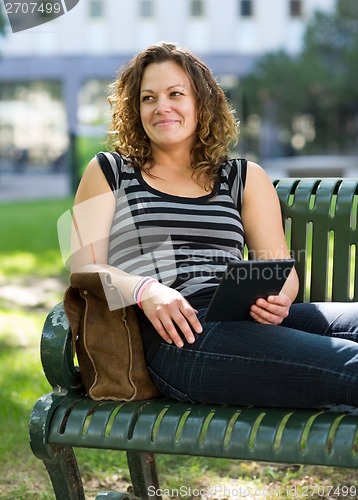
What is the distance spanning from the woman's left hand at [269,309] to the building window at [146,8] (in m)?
29.9

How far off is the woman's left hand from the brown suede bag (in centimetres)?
35

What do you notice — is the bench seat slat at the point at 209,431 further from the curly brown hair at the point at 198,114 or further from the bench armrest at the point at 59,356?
the curly brown hair at the point at 198,114

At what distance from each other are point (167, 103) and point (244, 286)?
78 centimetres

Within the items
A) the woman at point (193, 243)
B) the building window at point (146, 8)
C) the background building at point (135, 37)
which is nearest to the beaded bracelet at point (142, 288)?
the woman at point (193, 243)

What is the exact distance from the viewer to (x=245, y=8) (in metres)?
31.4

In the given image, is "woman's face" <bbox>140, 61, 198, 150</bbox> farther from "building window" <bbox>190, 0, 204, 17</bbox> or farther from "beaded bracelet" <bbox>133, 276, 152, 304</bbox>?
"building window" <bbox>190, 0, 204, 17</bbox>

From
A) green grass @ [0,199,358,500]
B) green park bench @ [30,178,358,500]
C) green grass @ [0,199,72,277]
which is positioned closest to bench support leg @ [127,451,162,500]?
green grass @ [0,199,358,500]

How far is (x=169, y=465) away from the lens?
3.48m

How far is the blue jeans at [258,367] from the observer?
2.27 metres

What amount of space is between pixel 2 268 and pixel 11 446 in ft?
15.3

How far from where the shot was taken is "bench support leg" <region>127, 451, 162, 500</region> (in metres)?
2.98

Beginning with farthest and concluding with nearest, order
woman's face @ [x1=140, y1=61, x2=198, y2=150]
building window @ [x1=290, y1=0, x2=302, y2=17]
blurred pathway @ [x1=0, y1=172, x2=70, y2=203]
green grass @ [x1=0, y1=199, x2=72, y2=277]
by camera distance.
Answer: building window @ [x1=290, y1=0, x2=302, y2=17], blurred pathway @ [x1=0, y1=172, x2=70, y2=203], green grass @ [x1=0, y1=199, x2=72, y2=277], woman's face @ [x1=140, y1=61, x2=198, y2=150]

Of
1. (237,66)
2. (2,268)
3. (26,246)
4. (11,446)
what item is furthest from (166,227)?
(237,66)

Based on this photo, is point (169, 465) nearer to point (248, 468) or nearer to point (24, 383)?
point (248, 468)
